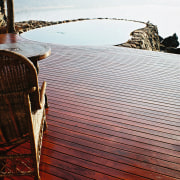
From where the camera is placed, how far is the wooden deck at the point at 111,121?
148 centimetres

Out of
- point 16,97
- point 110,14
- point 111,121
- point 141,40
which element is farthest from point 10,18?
point 110,14

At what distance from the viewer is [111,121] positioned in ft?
6.68

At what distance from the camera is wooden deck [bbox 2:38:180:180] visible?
1476mm

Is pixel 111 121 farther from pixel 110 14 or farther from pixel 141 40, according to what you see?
→ pixel 110 14

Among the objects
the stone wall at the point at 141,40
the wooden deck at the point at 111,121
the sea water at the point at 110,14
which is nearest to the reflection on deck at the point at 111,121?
the wooden deck at the point at 111,121

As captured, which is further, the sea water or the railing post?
the sea water

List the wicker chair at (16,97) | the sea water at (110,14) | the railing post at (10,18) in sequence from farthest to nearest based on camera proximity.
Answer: the sea water at (110,14), the railing post at (10,18), the wicker chair at (16,97)

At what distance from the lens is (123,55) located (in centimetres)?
440

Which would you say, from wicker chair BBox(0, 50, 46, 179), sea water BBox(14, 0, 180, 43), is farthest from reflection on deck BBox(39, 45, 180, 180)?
sea water BBox(14, 0, 180, 43)

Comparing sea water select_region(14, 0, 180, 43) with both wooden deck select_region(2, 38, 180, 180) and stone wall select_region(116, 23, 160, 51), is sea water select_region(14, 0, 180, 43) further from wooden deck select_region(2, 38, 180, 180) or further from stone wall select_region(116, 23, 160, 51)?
wooden deck select_region(2, 38, 180, 180)

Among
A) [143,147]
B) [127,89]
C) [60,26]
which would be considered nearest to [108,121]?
[143,147]

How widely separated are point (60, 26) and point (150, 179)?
923cm

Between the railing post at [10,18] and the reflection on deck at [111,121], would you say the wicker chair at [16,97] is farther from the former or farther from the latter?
the railing post at [10,18]

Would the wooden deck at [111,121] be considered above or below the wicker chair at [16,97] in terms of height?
below
